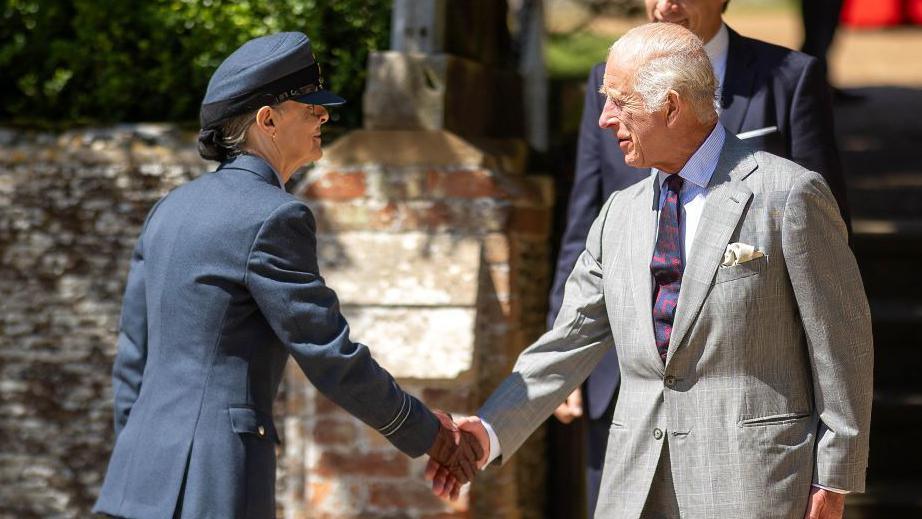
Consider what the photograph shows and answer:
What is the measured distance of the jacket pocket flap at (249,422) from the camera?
3043 mm

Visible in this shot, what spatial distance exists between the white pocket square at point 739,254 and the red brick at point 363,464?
5.95ft

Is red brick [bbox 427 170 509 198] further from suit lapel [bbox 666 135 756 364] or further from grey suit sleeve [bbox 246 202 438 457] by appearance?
suit lapel [bbox 666 135 756 364]

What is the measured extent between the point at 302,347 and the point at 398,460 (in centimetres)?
139

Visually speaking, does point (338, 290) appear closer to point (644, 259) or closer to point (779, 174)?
point (644, 259)

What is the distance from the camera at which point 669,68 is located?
9.61 feet

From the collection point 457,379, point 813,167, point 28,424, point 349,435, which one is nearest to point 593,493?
point 457,379

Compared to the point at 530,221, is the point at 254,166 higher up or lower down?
higher up

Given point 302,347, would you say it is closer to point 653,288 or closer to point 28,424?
point 653,288

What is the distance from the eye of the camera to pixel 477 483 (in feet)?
15.1

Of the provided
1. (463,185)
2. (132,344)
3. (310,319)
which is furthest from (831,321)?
(463,185)

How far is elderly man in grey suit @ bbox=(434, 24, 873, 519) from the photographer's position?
284cm

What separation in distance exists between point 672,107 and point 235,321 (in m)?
1.13

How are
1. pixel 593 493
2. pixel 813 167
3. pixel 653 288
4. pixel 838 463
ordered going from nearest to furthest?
1. pixel 838 463
2. pixel 653 288
3. pixel 813 167
4. pixel 593 493

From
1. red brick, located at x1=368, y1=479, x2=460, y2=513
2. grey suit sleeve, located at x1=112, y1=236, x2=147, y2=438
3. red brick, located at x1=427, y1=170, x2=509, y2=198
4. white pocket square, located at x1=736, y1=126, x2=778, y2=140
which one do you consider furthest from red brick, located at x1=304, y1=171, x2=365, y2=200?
white pocket square, located at x1=736, y1=126, x2=778, y2=140
